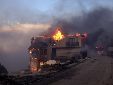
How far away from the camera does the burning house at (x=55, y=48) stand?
2456 inches

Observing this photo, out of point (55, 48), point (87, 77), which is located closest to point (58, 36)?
point (55, 48)

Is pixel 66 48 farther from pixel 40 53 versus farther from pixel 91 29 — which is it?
pixel 91 29

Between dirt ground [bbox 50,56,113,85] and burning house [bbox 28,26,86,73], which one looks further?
burning house [bbox 28,26,86,73]

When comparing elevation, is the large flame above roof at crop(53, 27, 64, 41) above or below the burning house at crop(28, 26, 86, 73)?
above

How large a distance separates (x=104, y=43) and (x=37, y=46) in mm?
40404

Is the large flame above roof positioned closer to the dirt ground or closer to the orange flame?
the orange flame

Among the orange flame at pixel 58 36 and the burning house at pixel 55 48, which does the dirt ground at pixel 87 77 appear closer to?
the burning house at pixel 55 48

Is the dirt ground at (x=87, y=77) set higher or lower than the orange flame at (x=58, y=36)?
lower

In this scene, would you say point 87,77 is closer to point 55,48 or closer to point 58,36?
point 55,48

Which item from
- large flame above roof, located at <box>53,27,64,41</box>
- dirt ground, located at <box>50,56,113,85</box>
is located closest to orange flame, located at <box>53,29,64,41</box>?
large flame above roof, located at <box>53,27,64,41</box>

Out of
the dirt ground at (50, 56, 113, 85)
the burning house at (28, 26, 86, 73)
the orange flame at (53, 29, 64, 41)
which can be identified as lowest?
the dirt ground at (50, 56, 113, 85)

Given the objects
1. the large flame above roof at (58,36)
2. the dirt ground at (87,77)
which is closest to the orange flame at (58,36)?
the large flame above roof at (58,36)

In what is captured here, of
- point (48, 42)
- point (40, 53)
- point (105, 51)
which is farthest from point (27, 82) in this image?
point (105, 51)

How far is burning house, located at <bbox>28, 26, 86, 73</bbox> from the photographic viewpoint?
62375 mm
